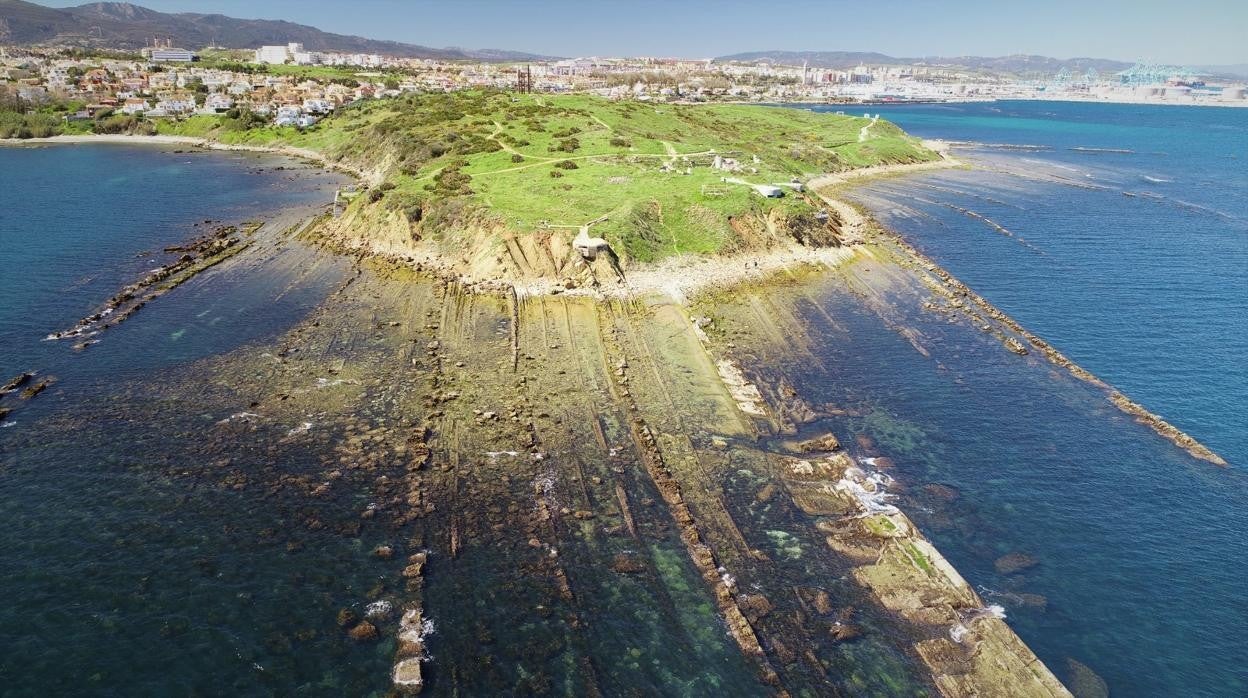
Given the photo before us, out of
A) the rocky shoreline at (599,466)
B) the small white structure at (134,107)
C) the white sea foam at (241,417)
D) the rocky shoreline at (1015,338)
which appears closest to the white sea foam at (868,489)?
the rocky shoreline at (599,466)

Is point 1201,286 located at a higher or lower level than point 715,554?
higher

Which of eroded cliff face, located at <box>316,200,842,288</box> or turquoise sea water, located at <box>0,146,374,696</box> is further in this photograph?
eroded cliff face, located at <box>316,200,842,288</box>

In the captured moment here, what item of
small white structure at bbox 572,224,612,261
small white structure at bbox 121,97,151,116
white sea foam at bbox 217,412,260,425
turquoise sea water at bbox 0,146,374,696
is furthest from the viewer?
small white structure at bbox 121,97,151,116

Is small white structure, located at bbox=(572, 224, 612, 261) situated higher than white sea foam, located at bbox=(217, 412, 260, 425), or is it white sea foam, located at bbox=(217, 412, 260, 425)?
small white structure, located at bbox=(572, 224, 612, 261)

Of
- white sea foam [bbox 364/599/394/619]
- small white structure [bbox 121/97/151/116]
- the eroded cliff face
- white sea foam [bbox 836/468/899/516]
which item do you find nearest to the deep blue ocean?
white sea foam [bbox 836/468/899/516]

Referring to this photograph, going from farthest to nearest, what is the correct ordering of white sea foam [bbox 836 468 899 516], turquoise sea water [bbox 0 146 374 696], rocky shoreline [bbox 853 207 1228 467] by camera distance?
1. rocky shoreline [bbox 853 207 1228 467]
2. white sea foam [bbox 836 468 899 516]
3. turquoise sea water [bbox 0 146 374 696]

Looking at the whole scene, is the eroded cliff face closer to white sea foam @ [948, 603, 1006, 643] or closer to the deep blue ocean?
the deep blue ocean

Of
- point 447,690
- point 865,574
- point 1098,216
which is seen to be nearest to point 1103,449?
point 865,574

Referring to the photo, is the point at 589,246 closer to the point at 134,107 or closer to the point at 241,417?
the point at 241,417

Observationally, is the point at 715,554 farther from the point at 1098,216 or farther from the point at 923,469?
the point at 1098,216

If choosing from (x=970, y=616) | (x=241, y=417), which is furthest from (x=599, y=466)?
(x=241, y=417)
